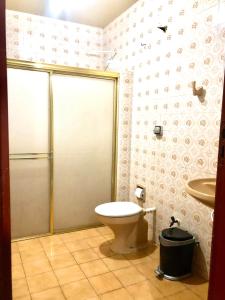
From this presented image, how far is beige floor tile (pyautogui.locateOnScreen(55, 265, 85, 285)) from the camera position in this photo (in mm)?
1947

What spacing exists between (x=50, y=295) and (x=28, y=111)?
5.31 feet

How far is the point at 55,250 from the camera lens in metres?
2.40

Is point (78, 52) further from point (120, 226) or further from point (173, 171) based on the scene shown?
point (120, 226)

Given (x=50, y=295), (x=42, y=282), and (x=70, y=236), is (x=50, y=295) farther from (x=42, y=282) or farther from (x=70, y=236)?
(x=70, y=236)

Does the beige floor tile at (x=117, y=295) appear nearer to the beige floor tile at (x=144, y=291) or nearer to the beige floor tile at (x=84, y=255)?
the beige floor tile at (x=144, y=291)

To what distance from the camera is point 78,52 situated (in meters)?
3.29

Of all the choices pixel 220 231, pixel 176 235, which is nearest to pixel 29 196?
pixel 176 235

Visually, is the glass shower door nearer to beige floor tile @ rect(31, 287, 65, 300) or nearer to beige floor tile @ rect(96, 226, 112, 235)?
beige floor tile @ rect(96, 226, 112, 235)

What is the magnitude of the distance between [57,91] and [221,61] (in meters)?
1.56

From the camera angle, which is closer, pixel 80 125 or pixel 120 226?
pixel 120 226

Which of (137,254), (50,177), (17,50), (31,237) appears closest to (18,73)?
(17,50)

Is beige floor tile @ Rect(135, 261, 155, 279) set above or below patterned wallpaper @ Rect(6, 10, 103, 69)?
below

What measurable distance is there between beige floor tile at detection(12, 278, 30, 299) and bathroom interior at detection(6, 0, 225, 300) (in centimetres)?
1

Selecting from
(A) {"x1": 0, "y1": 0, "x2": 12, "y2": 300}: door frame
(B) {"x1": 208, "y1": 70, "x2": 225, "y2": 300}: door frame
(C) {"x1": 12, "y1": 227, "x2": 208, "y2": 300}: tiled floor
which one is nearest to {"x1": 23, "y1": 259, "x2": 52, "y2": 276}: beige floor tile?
(C) {"x1": 12, "y1": 227, "x2": 208, "y2": 300}: tiled floor
